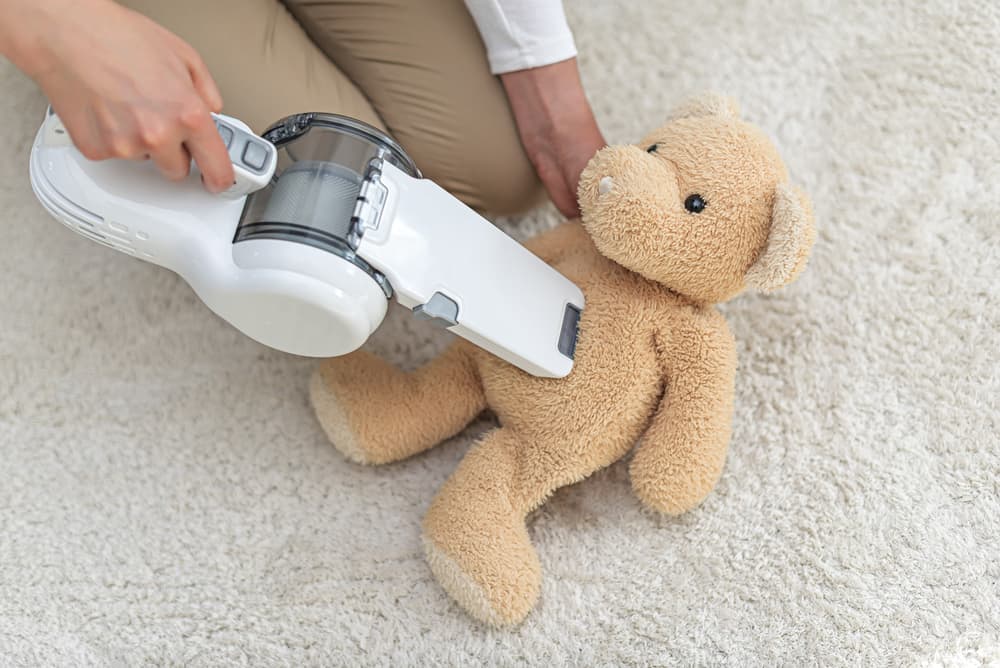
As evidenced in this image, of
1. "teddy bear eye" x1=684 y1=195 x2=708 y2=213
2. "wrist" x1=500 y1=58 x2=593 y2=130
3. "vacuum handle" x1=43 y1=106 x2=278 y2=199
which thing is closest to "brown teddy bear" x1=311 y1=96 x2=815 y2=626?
"teddy bear eye" x1=684 y1=195 x2=708 y2=213

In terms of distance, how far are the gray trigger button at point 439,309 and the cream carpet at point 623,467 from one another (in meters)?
0.22

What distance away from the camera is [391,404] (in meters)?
0.77

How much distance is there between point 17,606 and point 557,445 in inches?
19.4

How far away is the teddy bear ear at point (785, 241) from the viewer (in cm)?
63

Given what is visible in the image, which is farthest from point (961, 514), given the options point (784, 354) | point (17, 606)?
point (17, 606)

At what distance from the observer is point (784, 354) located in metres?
0.82

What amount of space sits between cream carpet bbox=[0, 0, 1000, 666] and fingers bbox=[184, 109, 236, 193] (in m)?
0.30

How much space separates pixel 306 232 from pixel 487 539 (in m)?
0.29

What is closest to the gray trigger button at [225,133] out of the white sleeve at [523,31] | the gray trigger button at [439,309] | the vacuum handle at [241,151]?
the vacuum handle at [241,151]

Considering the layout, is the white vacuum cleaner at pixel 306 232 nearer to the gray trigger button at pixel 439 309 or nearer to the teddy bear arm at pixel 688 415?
the gray trigger button at pixel 439 309

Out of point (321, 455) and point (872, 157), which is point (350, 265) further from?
point (872, 157)

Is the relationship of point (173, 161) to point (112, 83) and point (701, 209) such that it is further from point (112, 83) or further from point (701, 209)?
point (701, 209)

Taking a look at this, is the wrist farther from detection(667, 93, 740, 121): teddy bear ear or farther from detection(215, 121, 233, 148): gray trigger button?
detection(215, 121, 233, 148): gray trigger button

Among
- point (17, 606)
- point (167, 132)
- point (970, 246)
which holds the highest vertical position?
point (167, 132)
